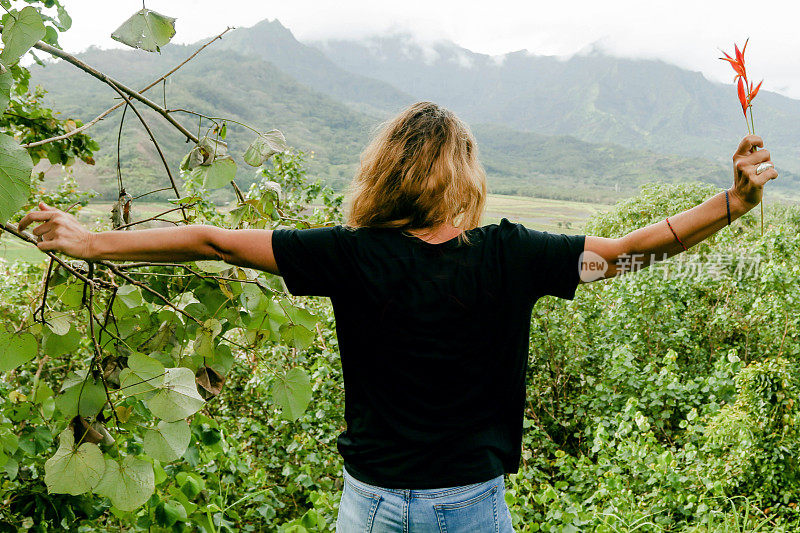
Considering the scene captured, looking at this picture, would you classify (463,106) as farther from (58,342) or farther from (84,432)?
(84,432)

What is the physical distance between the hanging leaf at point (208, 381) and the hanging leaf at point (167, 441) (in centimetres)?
14

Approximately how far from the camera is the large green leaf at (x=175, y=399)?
942mm

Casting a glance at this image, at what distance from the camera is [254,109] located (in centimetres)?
5806

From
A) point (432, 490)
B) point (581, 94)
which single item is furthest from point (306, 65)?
point (432, 490)

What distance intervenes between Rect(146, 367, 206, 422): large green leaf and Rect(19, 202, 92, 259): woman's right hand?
0.25 metres

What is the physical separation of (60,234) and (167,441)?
0.39 meters

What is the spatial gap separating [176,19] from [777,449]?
3.20 meters

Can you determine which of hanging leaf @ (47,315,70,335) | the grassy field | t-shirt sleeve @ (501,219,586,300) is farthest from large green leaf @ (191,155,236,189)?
t-shirt sleeve @ (501,219,586,300)

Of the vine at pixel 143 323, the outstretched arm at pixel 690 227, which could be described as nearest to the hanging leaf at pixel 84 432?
the vine at pixel 143 323

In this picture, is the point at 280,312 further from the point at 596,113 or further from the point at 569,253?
the point at 596,113

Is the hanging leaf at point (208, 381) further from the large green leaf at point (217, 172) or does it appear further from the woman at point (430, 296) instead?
the large green leaf at point (217, 172)

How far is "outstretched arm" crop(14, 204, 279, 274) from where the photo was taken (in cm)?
95

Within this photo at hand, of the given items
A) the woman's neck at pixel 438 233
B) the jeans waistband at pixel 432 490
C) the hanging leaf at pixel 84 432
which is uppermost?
the woman's neck at pixel 438 233

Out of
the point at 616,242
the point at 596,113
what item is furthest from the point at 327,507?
the point at 596,113
